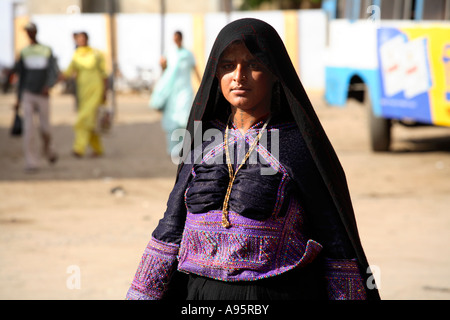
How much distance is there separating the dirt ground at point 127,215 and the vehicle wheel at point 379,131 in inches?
6.4

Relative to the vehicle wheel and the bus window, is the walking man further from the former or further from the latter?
the bus window

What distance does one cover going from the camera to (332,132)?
1449cm

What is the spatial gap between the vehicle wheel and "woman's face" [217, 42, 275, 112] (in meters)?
8.83

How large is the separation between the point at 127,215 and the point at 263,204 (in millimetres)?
5238

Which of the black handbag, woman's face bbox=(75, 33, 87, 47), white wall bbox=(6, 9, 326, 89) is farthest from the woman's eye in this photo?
white wall bbox=(6, 9, 326, 89)

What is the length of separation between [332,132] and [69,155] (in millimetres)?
5427

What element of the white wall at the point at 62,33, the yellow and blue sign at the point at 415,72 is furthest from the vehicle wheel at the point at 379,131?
the white wall at the point at 62,33

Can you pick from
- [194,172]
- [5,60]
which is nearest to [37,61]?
[194,172]

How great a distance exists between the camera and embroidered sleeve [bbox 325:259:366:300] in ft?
7.38

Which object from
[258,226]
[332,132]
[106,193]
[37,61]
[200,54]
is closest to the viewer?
[258,226]

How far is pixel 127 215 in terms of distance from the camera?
289 inches

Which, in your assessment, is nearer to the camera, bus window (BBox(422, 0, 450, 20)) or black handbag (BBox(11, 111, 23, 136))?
bus window (BBox(422, 0, 450, 20))

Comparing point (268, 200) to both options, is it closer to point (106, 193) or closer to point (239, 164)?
point (239, 164)
